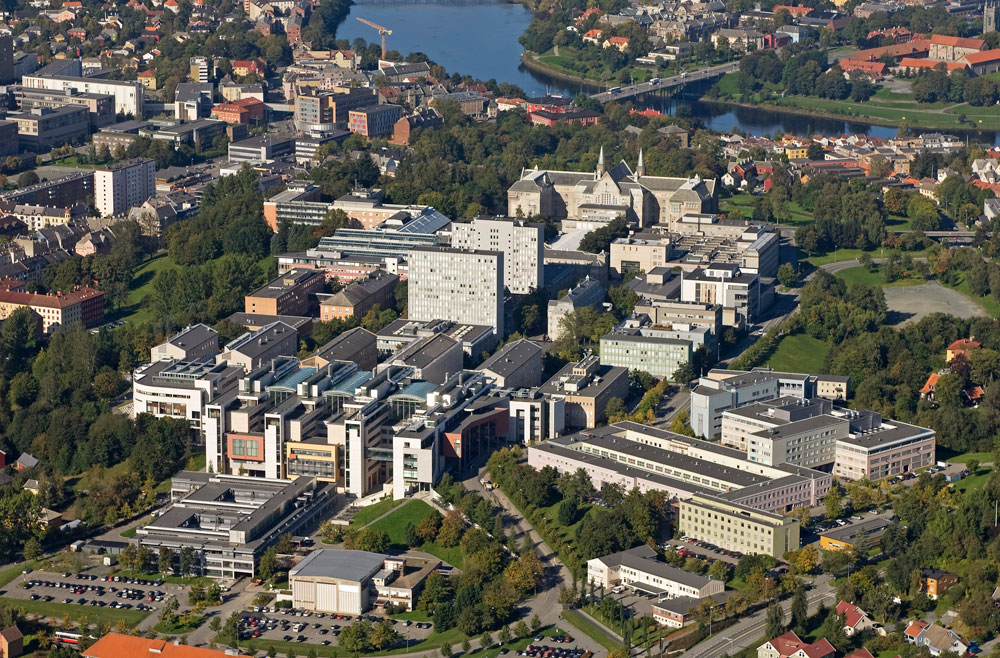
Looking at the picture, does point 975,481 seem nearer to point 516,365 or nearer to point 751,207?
point 516,365

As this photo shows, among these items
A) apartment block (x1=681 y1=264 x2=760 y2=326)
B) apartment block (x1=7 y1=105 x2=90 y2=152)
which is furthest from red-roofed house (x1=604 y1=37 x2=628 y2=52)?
apartment block (x1=681 y1=264 x2=760 y2=326)

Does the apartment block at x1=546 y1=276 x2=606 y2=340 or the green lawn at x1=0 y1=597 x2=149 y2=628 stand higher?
the apartment block at x1=546 y1=276 x2=606 y2=340

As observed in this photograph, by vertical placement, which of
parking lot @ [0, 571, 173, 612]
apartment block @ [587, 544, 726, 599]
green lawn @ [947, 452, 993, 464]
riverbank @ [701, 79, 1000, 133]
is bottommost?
parking lot @ [0, 571, 173, 612]

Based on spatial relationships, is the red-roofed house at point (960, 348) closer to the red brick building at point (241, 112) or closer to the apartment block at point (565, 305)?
the apartment block at point (565, 305)

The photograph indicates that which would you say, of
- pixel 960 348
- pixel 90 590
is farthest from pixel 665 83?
pixel 90 590

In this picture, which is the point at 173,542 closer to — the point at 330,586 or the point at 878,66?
the point at 330,586

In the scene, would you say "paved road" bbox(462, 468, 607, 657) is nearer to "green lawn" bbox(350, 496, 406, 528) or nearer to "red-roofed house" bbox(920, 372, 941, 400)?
"green lawn" bbox(350, 496, 406, 528)

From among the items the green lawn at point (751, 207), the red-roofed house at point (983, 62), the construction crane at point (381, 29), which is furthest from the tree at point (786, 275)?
the red-roofed house at point (983, 62)

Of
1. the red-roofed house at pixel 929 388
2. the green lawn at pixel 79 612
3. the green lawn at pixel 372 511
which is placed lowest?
the green lawn at pixel 79 612
